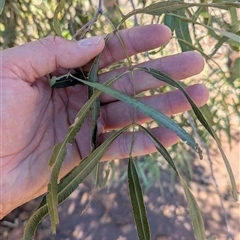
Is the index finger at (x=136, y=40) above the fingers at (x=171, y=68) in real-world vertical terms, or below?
above

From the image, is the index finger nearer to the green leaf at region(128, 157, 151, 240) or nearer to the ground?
the green leaf at region(128, 157, 151, 240)

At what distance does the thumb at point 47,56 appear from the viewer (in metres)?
0.73

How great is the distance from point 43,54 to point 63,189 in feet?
0.87

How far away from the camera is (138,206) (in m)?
0.62

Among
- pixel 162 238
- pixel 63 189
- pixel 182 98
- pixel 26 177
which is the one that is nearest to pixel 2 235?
pixel 162 238

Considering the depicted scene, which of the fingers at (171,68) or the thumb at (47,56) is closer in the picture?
the thumb at (47,56)

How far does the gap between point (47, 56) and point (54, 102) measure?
14 cm

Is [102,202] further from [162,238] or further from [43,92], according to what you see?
[43,92]

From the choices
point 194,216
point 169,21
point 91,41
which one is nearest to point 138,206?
point 194,216

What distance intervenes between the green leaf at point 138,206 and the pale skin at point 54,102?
16cm

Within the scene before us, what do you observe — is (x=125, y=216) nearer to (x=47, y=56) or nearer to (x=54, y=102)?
(x=54, y=102)

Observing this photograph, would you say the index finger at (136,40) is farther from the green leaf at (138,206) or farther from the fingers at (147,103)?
the green leaf at (138,206)

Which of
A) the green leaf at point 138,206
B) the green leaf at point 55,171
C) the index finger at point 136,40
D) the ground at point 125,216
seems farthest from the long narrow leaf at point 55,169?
the ground at point 125,216

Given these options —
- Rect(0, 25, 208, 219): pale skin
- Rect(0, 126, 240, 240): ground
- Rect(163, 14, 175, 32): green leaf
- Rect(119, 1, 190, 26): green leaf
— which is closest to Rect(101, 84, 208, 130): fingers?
Rect(0, 25, 208, 219): pale skin
